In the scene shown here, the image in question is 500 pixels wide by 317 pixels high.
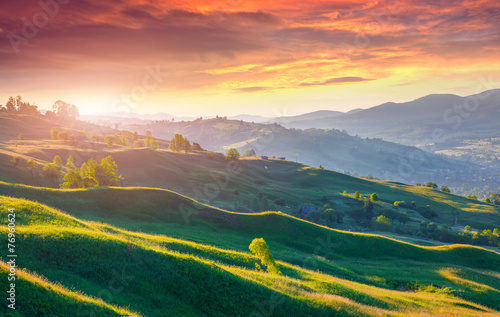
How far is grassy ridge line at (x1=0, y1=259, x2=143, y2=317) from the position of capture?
14.9 metres

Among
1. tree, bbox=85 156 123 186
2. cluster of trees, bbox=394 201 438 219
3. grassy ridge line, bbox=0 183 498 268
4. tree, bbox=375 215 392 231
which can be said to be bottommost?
tree, bbox=375 215 392 231

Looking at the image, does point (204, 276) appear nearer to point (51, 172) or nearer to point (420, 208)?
point (51, 172)

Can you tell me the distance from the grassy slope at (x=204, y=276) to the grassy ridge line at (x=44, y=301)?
0.53ft

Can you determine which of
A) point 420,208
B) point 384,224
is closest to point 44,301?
point 384,224

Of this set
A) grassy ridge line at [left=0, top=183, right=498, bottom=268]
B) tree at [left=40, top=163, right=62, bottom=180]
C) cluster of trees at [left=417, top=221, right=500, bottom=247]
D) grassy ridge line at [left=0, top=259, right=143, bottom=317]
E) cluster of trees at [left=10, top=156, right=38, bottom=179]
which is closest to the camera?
grassy ridge line at [left=0, top=259, right=143, bottom=317]

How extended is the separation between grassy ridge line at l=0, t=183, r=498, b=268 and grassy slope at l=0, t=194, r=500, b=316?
0.86m

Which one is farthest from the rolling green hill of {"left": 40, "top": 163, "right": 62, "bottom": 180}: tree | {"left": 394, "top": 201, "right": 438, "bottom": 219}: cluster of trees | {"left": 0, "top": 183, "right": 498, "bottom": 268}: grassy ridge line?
{"left": 394, "top": 201, "right": 438, "bottom": 219}: cluster of trees

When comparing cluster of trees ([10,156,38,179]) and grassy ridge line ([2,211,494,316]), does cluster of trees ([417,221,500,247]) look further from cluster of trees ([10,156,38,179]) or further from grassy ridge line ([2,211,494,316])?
cluster of trees ([10,156,38,179])

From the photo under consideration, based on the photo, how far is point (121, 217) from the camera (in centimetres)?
5122

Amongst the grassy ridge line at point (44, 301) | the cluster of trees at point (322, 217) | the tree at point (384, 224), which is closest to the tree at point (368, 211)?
the tree at point (384, 224)

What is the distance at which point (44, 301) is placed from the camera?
15703 mm

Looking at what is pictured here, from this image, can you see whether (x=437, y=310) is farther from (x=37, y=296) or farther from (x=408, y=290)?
(x=37, y=296)

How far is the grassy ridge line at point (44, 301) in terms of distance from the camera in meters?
14.9

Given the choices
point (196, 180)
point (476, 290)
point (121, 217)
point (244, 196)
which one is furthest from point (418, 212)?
point (121, 217)
